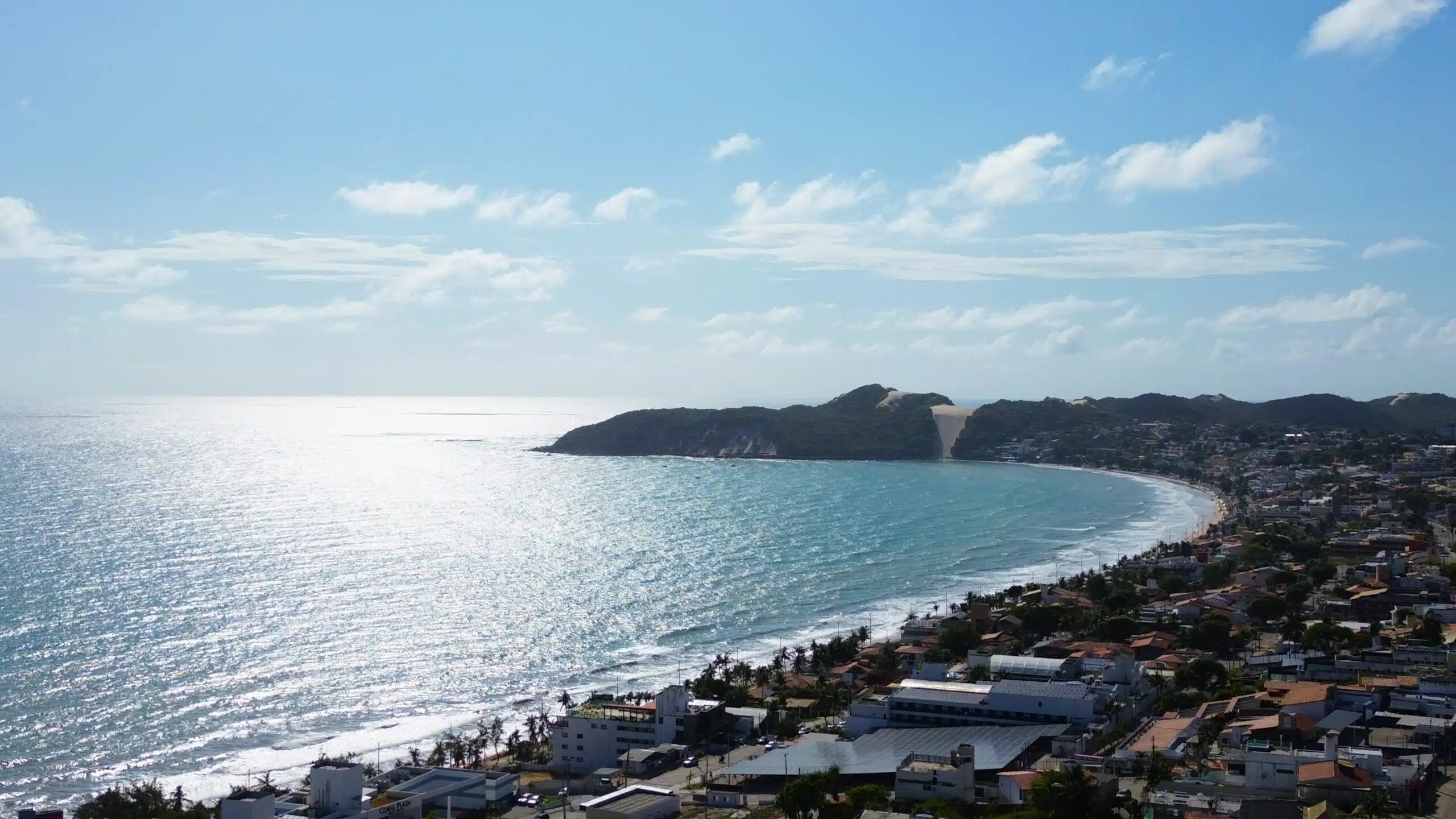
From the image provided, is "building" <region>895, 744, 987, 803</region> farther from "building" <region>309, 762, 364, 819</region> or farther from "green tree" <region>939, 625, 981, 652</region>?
"green tree" <region>939, 625, 981, 652</region>

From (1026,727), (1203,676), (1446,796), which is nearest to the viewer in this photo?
(1446,796)

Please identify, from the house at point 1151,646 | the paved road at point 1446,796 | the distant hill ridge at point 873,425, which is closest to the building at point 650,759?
the house at point 1151,646

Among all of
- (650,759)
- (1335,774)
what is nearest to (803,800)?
(650,759)

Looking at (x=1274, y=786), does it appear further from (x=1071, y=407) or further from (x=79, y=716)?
(x=1071, y=407)

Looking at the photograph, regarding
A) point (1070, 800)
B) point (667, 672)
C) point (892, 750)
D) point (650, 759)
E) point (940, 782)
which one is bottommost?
point (650, 759)

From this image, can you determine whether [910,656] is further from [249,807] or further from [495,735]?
[249,807]

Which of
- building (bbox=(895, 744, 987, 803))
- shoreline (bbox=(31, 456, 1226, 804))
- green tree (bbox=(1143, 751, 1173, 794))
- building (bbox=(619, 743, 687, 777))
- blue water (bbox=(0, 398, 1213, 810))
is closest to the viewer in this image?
green tree (bbox=(1143, 751, 1173, 794))

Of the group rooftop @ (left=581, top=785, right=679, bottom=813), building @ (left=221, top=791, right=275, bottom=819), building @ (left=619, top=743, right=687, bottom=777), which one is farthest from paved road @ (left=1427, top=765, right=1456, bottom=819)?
building @ (left=221, top=791, right=275, bottom=819)

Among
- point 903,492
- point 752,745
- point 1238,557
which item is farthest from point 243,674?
point 903,492
